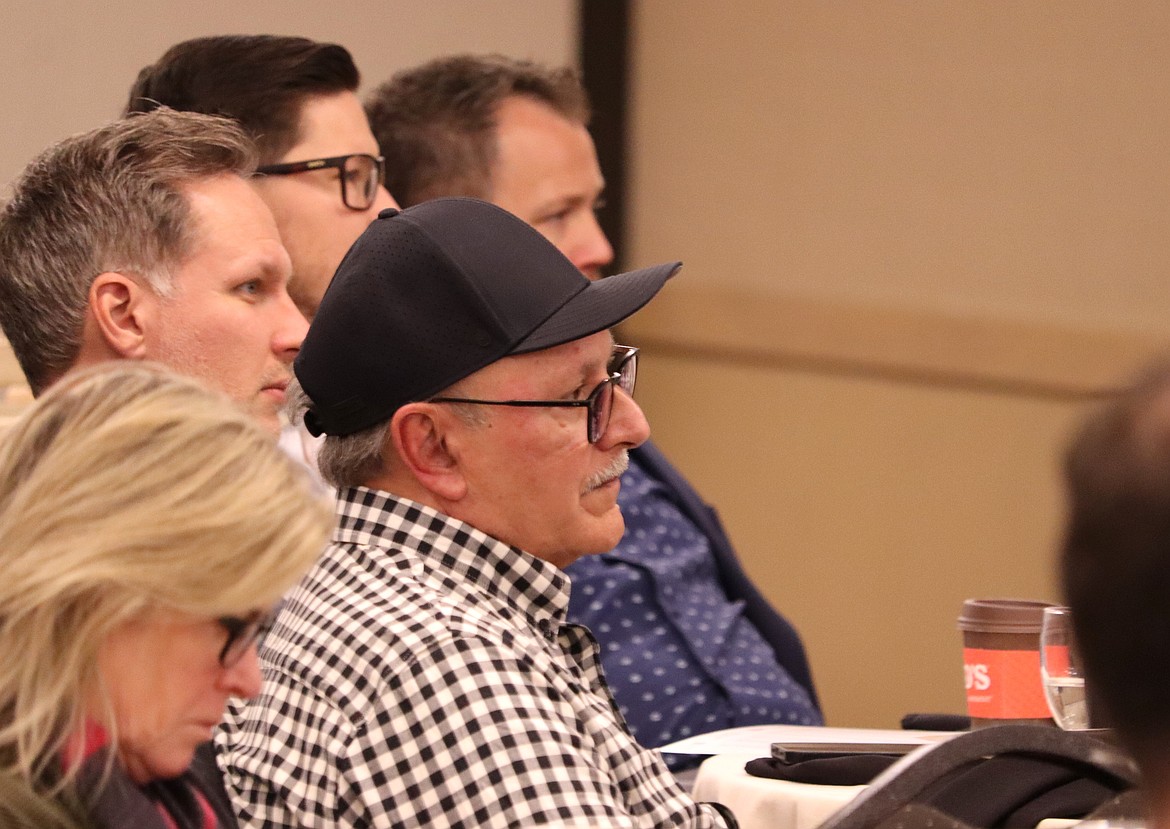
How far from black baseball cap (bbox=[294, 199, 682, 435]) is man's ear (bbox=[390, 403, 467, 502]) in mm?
18

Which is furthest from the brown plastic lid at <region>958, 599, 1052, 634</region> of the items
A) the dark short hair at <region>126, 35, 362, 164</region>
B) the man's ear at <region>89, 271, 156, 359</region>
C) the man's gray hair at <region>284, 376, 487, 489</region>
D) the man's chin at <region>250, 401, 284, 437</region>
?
the dark short hair at <region>126, 35, 362, 164</region>

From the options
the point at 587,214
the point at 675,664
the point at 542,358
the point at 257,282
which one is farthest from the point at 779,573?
the point at 542,358

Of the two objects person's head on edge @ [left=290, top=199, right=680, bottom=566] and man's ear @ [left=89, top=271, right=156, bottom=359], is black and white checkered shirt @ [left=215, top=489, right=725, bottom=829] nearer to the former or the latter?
person's head on edge @ [left=290, top=199, right=680, bottom=566]

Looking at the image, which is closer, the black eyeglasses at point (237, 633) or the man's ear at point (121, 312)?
the black eyeglasses at point (237, 633)

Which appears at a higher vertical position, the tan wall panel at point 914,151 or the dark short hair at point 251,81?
the dark short hair at point 251,81

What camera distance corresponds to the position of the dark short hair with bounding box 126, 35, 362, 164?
102 inches

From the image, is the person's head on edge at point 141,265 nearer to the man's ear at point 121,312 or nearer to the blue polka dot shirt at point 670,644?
the man's ear at point 121,312

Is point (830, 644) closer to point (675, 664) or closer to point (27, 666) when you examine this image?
point (675, 664)

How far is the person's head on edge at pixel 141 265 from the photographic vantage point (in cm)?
202

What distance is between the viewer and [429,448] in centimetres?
167

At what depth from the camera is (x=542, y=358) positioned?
167 cm

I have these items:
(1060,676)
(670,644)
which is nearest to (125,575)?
(1060,676)

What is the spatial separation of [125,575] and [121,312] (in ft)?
3.49

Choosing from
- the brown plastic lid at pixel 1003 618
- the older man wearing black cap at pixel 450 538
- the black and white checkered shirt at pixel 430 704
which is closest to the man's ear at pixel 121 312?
the older man wearing black cap at pixel 450 538
